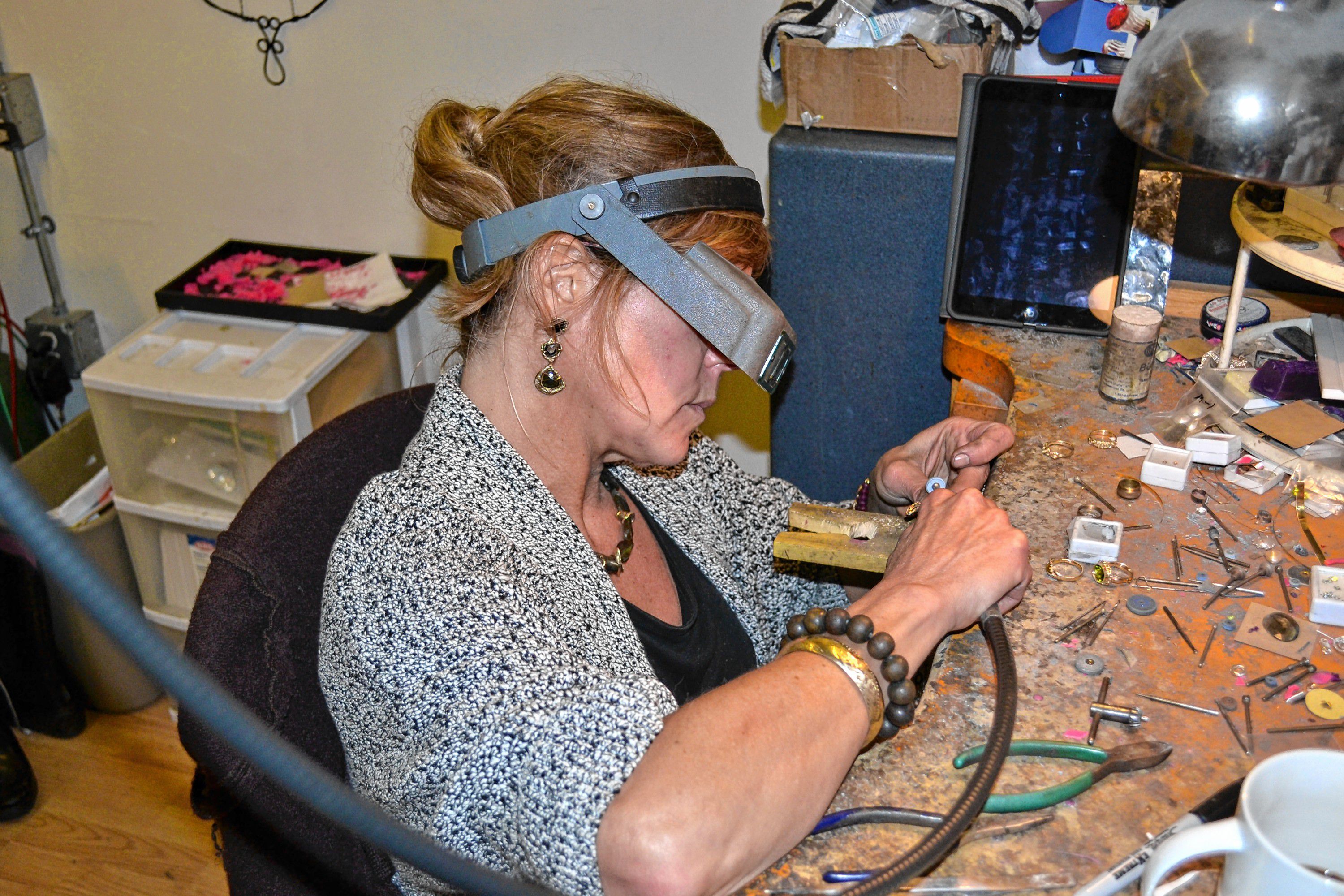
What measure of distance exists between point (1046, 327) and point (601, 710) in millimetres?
989

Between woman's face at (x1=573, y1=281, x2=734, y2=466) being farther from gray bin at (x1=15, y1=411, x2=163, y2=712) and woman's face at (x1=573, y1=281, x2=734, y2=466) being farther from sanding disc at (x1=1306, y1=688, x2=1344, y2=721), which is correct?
gray bin at (x1=15, y1=411, x2=163, y2=712)

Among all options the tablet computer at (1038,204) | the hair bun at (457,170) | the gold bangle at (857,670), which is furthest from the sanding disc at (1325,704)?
the hair bun at (457,170)

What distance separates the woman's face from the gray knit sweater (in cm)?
11

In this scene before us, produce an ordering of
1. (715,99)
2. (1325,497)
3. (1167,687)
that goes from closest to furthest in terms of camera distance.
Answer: (1167,687), (1325,497), (715,99)

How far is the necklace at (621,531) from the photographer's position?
3.87 feet

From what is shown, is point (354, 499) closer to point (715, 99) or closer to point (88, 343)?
point (715, 99)

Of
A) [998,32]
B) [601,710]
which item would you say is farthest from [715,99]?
[601,710]

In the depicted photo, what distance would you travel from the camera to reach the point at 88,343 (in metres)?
2.69

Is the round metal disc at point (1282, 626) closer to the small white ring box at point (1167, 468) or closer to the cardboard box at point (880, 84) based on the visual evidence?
the small white ring box at point (1167, 468)

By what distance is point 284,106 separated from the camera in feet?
7.60

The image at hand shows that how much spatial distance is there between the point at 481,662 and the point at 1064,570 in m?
0.57

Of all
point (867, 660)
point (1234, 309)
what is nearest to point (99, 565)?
point (867, 660)

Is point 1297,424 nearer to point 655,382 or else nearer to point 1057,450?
point 1057,450

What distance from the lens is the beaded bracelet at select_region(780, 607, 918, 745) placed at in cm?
87
